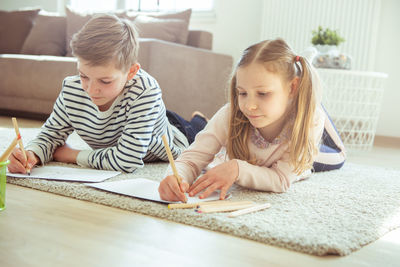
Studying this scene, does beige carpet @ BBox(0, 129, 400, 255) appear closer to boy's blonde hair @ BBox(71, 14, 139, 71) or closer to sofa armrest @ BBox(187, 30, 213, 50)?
boy's blonde hair @ BBox(71, 14, 139, 71)

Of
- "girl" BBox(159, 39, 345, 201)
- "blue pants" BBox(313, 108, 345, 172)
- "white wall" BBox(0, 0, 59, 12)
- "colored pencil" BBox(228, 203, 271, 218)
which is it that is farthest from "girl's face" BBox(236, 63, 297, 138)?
"white wall" BBox(0, 0, 59, 12)

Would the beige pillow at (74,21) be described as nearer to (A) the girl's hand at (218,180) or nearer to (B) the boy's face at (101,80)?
(B) the boy's face at (101,80)

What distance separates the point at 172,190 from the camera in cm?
94

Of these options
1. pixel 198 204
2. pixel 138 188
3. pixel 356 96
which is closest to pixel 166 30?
pixel 356 96

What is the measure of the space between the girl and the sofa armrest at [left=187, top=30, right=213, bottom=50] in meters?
1.67

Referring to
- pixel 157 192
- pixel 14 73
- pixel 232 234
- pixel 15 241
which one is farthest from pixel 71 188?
pixel 14 73

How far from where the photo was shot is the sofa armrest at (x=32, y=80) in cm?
248

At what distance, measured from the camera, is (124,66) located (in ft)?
3.96

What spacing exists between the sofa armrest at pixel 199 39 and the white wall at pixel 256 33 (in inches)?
17.3

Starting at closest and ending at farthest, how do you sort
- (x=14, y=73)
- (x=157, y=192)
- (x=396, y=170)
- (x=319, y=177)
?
(x=157, y=192)
(x=319, y=177)
(x=396, y=170)
(x=14, y=73)

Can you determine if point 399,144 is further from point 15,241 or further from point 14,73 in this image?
point 15,241

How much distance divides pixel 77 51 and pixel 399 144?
7.20 feet

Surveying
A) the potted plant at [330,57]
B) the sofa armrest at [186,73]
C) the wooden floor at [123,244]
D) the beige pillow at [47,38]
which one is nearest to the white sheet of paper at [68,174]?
the wooden floor at [123,244]

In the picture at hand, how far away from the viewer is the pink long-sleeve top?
1101 millimetres
